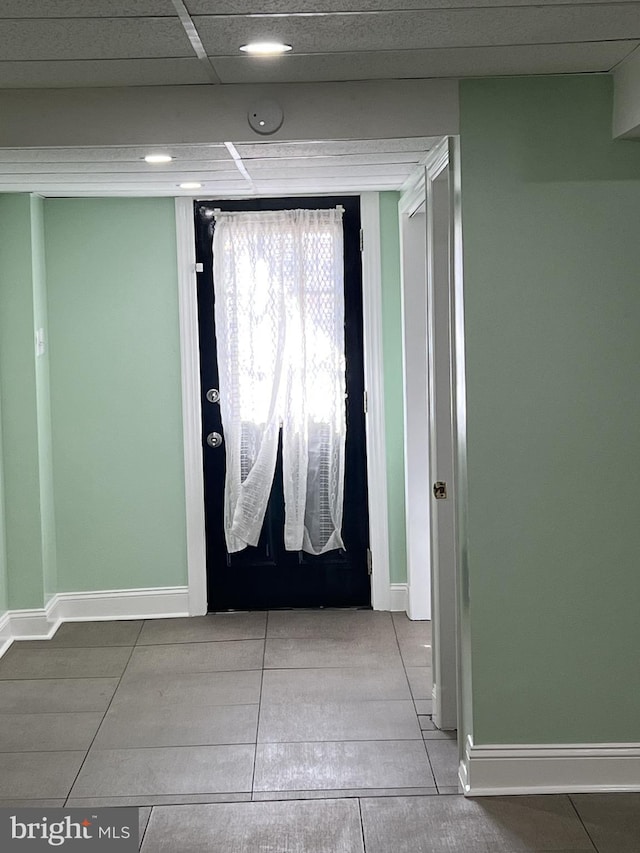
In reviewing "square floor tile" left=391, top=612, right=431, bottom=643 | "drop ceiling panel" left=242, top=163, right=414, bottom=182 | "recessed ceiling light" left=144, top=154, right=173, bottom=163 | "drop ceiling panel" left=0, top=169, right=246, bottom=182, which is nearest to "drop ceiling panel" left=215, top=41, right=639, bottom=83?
"recessed ceiling light" left=144, top=154, right=173, bottom=163

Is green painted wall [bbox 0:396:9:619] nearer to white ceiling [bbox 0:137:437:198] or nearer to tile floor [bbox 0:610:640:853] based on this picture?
tile floor [bbox 0:610:640:853]

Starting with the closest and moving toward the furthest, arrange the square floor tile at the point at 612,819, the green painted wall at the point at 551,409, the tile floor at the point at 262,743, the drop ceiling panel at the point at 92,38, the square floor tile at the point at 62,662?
the drop ceiling panel at the point at 92,38
the square floor tile at the point at 612,819
the tile floor at the point at 262,743
the green painted wall at the point at 551,409
the square floor tile at the point at 62,662

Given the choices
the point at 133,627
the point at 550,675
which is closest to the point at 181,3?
the point at 550,675

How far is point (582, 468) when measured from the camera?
3.37m

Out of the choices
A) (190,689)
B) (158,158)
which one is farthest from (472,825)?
(158,158)

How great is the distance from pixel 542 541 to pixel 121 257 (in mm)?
2940

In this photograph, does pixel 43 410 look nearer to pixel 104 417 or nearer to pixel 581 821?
pixel 104 417

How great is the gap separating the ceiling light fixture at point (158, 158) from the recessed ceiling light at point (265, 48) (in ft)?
2.55

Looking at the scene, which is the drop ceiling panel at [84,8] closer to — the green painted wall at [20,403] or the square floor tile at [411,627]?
the green painted wall at [20,403]

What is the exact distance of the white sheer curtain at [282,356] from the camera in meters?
5.39

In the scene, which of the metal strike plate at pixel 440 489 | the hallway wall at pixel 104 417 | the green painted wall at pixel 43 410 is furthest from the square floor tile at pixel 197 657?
the metal strike plate at pixel 440 489

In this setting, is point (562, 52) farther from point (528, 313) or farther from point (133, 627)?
point (133, 627)

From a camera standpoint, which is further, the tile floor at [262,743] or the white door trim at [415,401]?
the white door trim at [415,401]

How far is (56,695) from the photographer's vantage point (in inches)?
176
